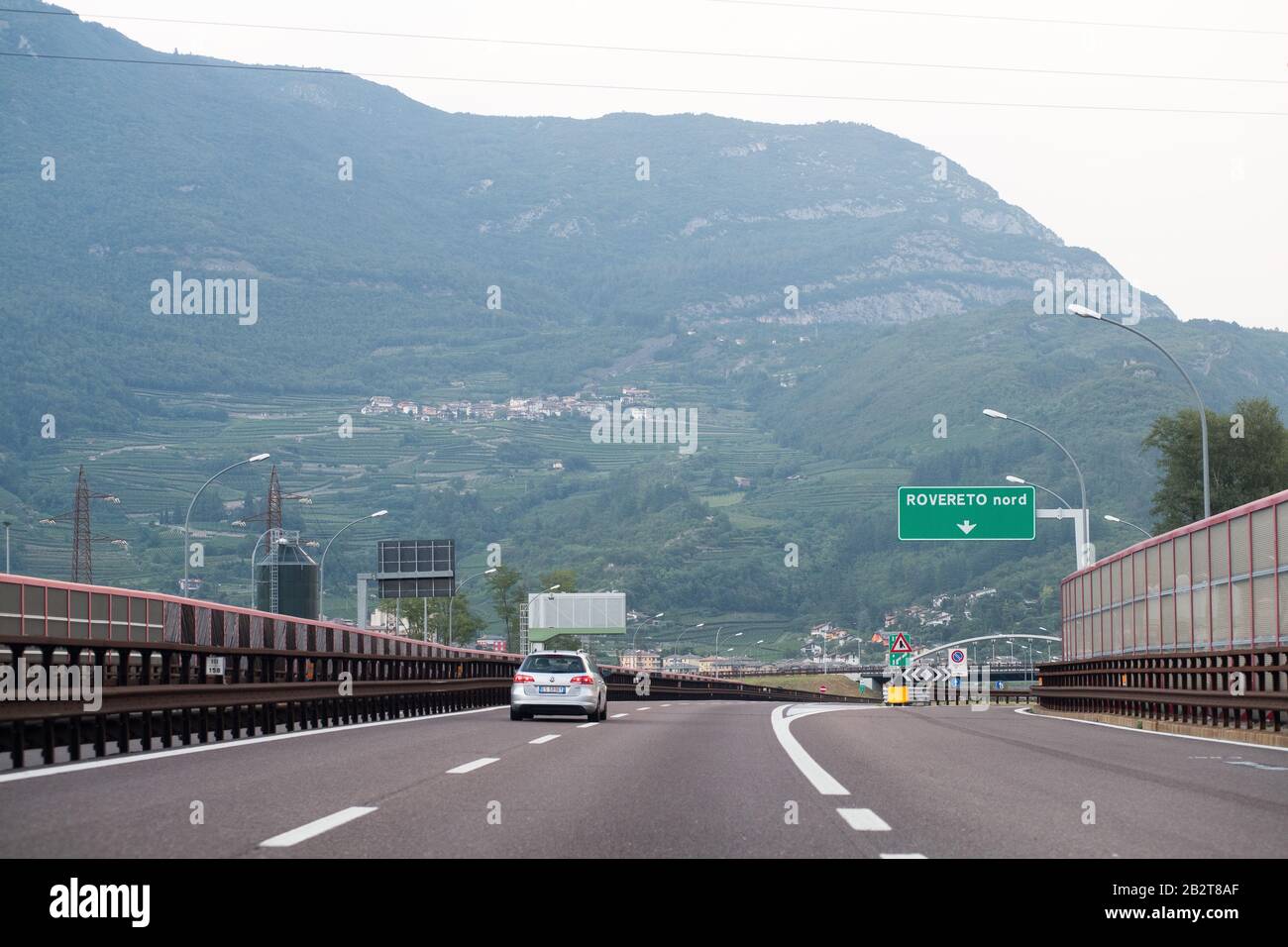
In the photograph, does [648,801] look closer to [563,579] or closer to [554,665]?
[554,665]

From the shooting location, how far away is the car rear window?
2891 centimetres

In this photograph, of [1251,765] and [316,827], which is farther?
[1251,765]

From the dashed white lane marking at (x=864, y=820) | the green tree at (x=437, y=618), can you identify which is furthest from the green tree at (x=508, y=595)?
the dashed white lane marking at (x=864, y=820)

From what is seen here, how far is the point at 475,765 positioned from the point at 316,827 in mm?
5695

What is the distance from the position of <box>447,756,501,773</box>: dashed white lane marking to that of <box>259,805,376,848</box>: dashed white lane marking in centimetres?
359

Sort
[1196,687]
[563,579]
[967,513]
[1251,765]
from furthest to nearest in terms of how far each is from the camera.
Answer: [563,579] → [967,513] → [1196,687] → [1251,765]

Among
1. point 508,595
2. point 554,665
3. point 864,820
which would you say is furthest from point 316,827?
point 508,595

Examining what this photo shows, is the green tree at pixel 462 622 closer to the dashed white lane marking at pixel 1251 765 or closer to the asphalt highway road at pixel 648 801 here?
the asphalt highway road at pixel 648 801

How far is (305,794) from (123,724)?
215 inches

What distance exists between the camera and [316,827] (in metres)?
9.62

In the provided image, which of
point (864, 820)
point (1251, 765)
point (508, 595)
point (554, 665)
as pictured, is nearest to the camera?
point (864, 820)

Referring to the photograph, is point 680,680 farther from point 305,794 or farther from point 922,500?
point 305,794
